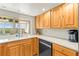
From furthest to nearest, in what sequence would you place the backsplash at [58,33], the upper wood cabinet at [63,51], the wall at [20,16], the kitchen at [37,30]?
the wall at [20,16] → the backsplash at [58,33] → the kitchen at [37,30] → the upper wood cabinet at [63,51]

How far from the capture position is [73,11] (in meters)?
2.10

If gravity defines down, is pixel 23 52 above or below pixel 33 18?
below

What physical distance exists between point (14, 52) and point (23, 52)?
0.48 m

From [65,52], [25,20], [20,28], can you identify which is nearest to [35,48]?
[20,28]

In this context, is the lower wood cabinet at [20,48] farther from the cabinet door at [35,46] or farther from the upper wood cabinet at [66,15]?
the upper wood cabinet at [66,15]

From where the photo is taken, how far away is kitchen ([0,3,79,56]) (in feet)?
7.21

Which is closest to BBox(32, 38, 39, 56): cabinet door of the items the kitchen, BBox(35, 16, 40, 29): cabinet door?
the kitchen

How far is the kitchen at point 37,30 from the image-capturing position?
2197mm

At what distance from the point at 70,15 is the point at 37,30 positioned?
115 inches

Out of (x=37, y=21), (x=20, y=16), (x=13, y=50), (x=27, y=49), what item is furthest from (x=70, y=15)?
(x=37, y=21)

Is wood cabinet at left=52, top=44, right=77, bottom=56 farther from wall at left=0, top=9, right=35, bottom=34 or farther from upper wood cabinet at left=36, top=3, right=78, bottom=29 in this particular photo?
wall at left=0, top=9, right=35, bottom=34

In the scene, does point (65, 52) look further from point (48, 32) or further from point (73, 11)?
point (48, 32)

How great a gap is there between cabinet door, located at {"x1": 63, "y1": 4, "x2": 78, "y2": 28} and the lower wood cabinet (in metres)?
1.41

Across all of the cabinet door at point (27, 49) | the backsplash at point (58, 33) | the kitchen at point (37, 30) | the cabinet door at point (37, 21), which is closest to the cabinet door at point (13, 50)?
the kitchen at point (37, 30)
